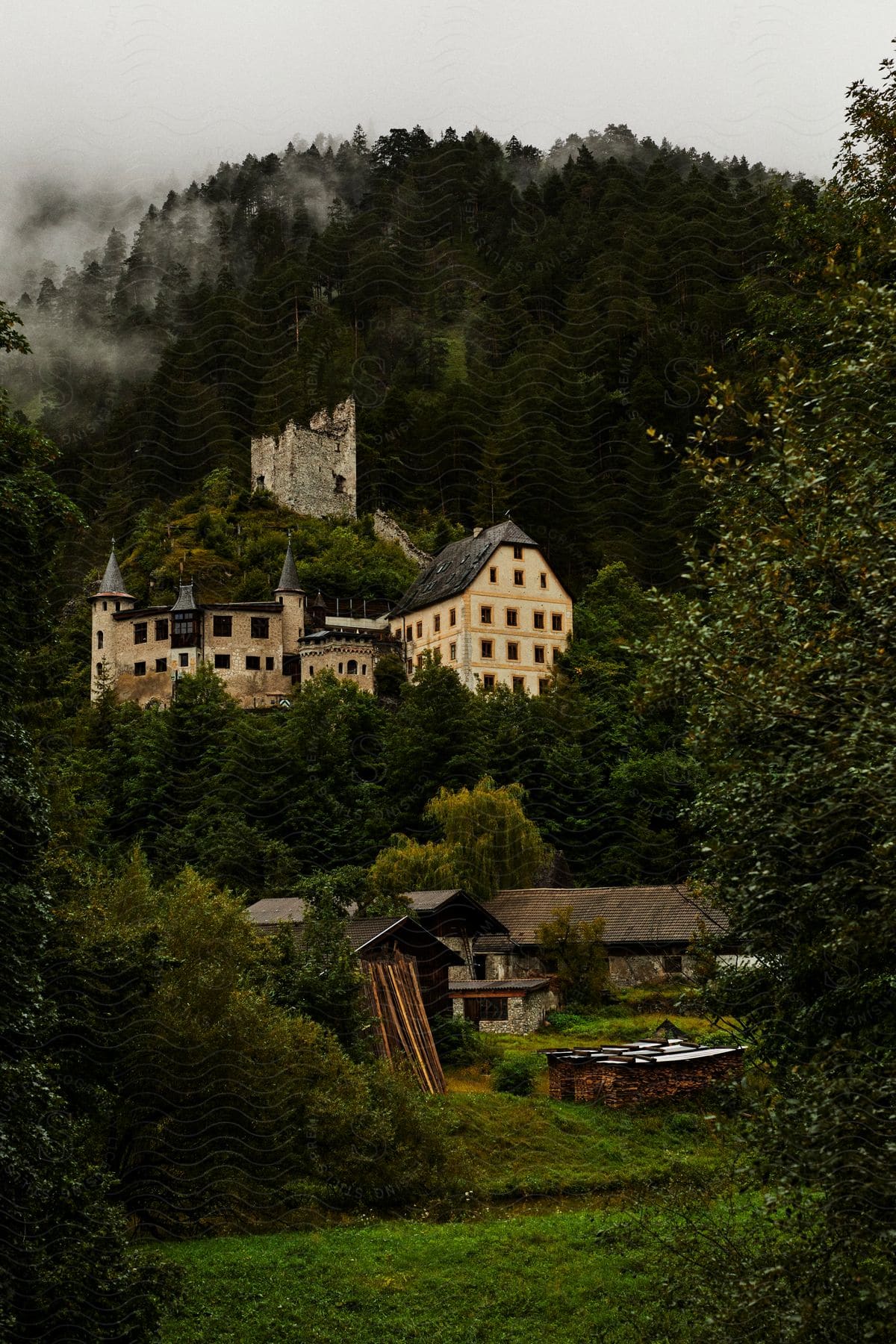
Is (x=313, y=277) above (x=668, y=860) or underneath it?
above

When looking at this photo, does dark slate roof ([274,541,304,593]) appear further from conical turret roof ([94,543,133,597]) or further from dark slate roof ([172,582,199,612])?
conical turret roof ([94,543,133,597])

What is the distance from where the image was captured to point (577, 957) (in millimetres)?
25594

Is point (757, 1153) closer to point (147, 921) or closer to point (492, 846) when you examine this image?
point (147, 921)

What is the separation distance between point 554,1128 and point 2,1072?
9.81 metres

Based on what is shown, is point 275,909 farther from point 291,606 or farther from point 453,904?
point 291,606

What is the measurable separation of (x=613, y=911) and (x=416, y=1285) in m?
15.6

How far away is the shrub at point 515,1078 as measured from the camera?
1850 centimetres

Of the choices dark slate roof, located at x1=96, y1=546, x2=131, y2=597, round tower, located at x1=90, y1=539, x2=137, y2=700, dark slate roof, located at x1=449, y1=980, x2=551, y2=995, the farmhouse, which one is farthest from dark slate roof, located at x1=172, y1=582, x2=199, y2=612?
dark slate roof, located at x1=449, y1=980, x2=551, y2=995

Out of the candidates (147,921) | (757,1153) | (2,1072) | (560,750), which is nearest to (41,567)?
(2,1072)

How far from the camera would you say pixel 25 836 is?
8742 mm

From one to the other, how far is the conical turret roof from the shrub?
33.5m

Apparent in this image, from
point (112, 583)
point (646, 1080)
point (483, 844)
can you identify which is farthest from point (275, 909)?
point (112, 583)

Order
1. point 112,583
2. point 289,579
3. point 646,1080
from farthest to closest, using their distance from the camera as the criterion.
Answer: point 112,583 < point 289,579 < point 646,1080

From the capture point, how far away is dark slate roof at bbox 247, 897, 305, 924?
2214cm
